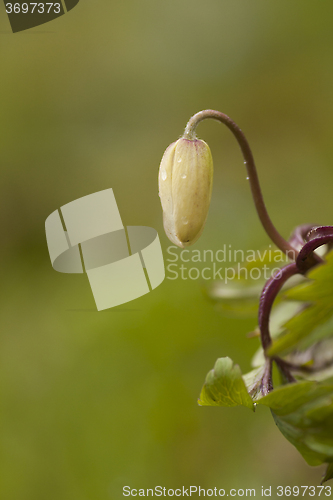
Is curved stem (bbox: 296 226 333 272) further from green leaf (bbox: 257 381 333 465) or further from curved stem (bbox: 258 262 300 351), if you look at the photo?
green leaf (bbox: 257 381 333 465)

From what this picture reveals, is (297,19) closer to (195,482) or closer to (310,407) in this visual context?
(195,482)

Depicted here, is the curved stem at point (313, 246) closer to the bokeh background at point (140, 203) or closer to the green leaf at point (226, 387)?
the green leaf at point (226, 387)

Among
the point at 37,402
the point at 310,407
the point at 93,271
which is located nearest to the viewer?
the point at 310,407

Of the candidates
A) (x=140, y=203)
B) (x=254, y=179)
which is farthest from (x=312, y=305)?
(x=140, y=203)

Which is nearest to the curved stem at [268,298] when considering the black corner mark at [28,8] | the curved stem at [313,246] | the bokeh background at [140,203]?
the curved stem at [313,246]

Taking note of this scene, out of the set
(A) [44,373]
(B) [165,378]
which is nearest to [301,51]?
(B) [165,378]

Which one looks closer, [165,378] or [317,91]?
[165,378]
